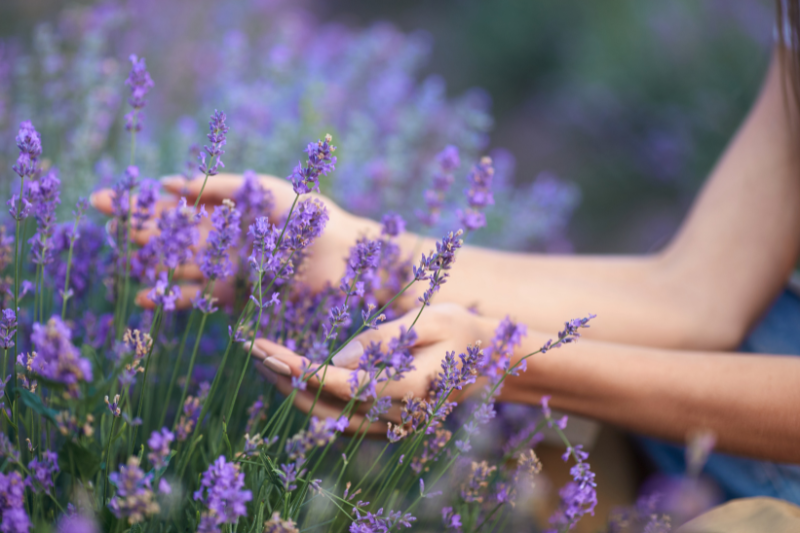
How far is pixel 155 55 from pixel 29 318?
2.28 meters

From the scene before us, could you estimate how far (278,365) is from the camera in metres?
0.90

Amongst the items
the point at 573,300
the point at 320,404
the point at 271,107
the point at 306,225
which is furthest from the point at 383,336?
the point at 271,107

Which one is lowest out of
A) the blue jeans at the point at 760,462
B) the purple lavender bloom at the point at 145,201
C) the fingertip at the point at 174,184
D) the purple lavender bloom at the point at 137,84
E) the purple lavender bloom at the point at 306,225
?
the blue jeans at the point at 760,462

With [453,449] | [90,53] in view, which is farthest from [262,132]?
[453,449]

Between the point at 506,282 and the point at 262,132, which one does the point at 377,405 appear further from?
the point at 262,132

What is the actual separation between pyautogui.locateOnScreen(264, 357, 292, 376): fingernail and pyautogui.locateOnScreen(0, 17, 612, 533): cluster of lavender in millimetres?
27

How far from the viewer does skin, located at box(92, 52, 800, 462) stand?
1.10m

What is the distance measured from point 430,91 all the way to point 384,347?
163 centimetres

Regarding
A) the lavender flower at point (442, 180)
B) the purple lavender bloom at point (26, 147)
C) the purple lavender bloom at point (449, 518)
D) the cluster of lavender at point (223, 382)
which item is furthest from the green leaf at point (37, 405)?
the lavender flower at point (442, 180)

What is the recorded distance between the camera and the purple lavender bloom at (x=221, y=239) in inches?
33.4

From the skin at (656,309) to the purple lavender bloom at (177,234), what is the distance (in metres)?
0.21

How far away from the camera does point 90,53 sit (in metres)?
2.00

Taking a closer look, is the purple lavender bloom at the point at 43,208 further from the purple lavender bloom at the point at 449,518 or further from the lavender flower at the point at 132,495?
the purple lavender bloom at the point at 449,518

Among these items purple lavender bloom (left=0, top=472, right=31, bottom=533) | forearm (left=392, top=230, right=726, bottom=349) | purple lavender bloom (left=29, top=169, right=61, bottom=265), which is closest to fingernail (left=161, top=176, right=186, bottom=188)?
purple lavender bloom (left=29, top=169, right=61, bottom=265)
